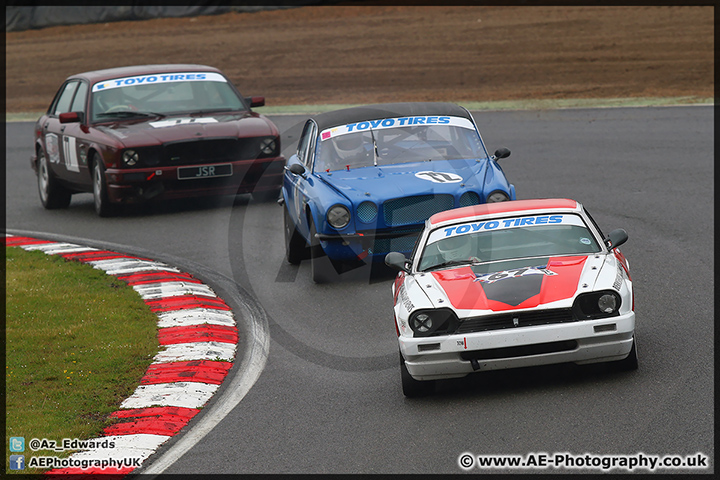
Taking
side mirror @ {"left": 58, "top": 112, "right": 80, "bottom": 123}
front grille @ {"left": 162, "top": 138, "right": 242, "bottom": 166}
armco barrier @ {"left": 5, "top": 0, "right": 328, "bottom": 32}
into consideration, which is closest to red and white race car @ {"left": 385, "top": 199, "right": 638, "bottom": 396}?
front grille @ {"left": 162, "top": 138, "right": 242, "bottom": 166}

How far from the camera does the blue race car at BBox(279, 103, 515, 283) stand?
9367mm

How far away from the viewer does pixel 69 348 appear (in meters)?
7.86

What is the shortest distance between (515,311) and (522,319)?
0.07 m

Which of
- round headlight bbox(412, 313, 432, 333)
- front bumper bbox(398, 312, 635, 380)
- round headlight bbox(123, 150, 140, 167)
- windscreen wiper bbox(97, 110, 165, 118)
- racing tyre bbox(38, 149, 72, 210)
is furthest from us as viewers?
racing tyre bbox(38, 149, 72, 210)

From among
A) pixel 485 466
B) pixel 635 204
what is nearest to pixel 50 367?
pixel 485 466

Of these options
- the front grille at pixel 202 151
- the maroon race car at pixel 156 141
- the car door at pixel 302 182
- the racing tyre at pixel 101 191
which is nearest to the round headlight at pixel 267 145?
the maroon race car at pixel 156 141

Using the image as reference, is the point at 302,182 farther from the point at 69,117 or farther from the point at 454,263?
the point at 69,117

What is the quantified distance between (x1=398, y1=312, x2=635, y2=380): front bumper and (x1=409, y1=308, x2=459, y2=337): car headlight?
77 mm

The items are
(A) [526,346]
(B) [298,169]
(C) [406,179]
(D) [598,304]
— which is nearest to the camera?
(A) [526,346]

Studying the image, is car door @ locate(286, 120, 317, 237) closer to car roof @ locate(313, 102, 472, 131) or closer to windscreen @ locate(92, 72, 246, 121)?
car roof @ locate(313, 102, 472, 131)

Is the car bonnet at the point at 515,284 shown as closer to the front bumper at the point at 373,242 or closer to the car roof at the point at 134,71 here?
the front bumper at the point at 373,242

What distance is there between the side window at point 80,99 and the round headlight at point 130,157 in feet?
5.11

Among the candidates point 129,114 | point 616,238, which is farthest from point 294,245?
point 129,114
